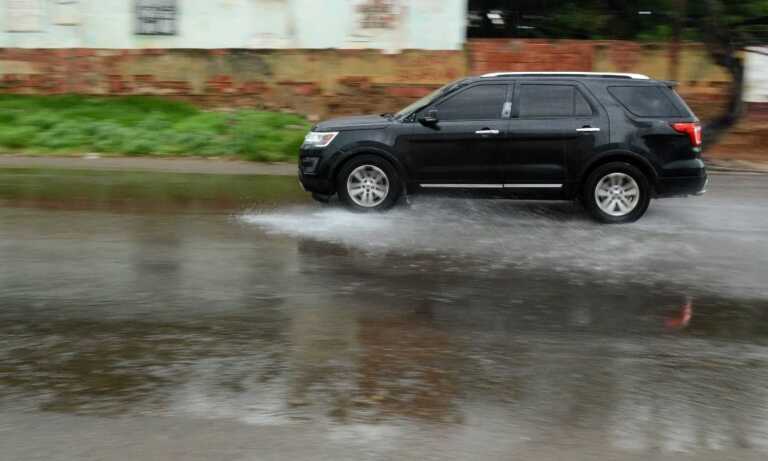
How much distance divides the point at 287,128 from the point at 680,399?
573 inches

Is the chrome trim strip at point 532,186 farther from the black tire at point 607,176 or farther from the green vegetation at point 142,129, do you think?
the green vegetation at point 142,129

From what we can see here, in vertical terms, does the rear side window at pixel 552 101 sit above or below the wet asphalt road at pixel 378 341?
above

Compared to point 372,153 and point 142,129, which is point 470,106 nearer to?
point 372,153

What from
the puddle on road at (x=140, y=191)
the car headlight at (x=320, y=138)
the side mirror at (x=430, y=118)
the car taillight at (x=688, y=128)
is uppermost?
the side mirror at (x=430, y=118)

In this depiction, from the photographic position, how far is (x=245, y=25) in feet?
69.5

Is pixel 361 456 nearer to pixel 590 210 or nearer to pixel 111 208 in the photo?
pixel 590 210

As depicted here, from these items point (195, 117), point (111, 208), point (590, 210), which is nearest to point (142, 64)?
point (195, 117)

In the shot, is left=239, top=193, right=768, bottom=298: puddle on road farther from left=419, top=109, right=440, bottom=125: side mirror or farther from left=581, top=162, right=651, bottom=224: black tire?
left=419, top=109, right=440, bottom=125: side mirror

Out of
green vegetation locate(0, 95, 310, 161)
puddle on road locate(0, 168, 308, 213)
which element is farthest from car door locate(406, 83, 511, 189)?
green vegetation locate(0, 95, 310, 161)

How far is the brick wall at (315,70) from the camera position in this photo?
66.2 feet

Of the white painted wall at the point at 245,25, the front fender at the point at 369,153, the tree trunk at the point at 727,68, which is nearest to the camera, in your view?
the front fender at the point at 369,153

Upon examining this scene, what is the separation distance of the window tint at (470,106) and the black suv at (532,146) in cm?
1

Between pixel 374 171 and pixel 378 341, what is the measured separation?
5432mm

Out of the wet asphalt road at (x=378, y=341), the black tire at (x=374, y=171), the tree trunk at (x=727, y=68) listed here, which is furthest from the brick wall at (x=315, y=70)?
the wet asphalt road at (x=378, y=341)
